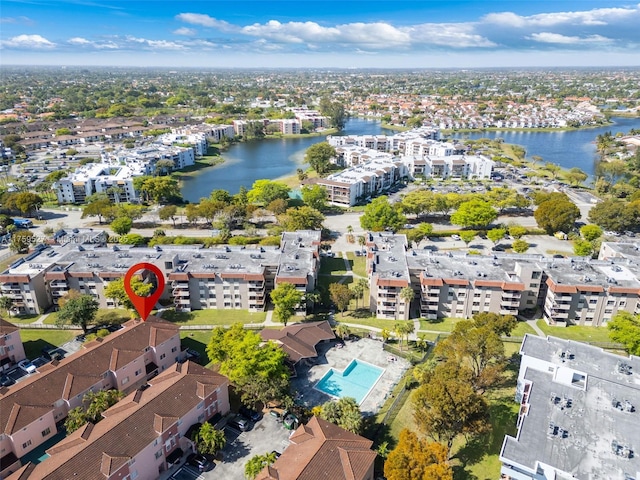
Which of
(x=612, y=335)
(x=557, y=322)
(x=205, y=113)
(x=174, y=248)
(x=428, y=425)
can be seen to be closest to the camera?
(x=428, y=425)

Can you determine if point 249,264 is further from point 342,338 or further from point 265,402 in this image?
point 265,402

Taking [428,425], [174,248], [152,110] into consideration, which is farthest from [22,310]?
[152,110]

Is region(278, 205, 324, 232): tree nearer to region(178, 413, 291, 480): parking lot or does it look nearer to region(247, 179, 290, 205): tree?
region(247, 179, 290, 205): tree

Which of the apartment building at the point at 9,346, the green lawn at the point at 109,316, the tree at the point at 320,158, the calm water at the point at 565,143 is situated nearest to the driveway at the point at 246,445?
the green lawn at the point at 109,316

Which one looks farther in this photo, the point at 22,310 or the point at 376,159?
the point at 376,159

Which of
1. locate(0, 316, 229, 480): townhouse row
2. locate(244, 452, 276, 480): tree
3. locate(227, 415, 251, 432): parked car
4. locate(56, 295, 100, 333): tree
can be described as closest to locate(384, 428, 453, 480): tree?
locate(244, 452, 276, 480): tree

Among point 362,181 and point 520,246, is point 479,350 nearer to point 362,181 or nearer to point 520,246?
point 520,246

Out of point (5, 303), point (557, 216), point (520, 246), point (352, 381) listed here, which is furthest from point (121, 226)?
point (557, 216)
